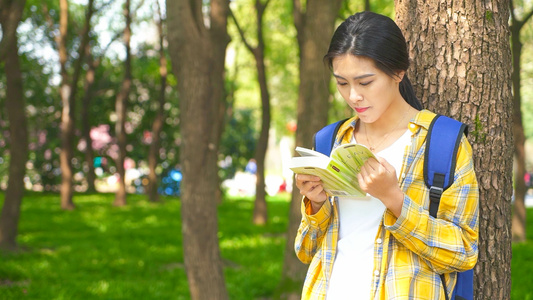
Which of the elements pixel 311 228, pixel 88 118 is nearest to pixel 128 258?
→ pixel 311 228

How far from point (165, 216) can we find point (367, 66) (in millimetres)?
14385

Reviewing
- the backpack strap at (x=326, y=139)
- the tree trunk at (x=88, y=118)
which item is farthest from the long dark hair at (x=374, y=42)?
the tree trunk at (x=88, y=118)

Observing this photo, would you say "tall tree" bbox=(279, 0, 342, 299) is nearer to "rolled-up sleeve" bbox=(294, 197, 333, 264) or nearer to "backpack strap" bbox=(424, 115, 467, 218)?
"rolled-up sleeve" bbox=(294, 197, 333, 264)

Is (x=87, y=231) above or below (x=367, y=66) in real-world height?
below

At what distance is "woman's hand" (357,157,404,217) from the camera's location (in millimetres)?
2035

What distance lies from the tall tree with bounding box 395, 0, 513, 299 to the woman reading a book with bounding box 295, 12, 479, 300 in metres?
0.38

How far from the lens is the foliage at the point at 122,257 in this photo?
7.77 meters

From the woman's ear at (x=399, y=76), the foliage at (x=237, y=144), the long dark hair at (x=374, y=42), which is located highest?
the long dark hair at (x=374, y=42)

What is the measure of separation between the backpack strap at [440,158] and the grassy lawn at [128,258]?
5.30 m

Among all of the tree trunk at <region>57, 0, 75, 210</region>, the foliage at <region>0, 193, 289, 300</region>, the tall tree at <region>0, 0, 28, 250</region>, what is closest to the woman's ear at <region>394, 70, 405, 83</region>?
the foliage at <region>0, 193, 289, 300</region>

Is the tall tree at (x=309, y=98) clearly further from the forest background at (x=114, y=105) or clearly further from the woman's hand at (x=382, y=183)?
the forest background at (x=114, y=105)

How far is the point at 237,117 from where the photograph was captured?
26.3m

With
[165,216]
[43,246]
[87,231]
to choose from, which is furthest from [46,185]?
[43,246]

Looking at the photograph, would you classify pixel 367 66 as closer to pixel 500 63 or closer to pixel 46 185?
pixel 500 63
